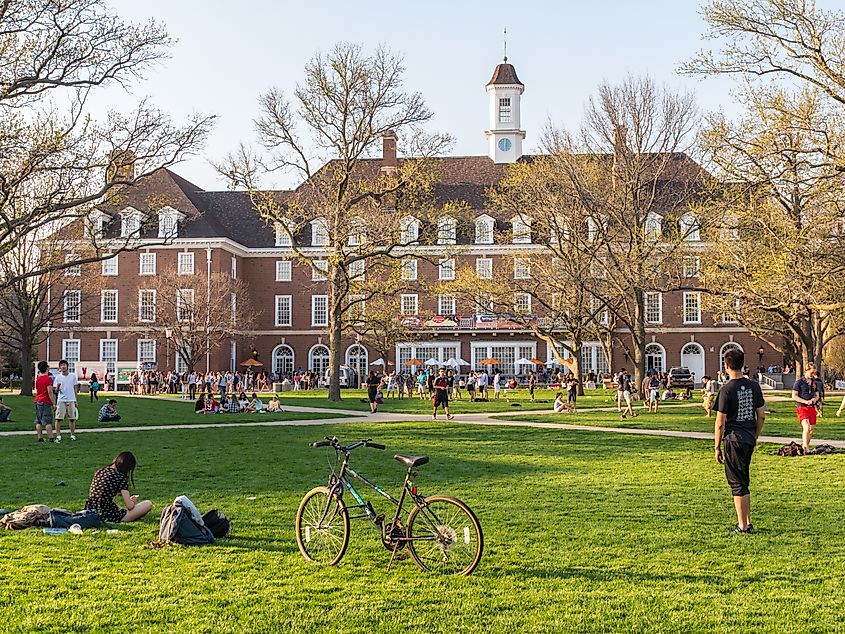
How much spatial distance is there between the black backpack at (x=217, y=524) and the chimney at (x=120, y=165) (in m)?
17.2

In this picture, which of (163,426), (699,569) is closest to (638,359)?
(163,426)

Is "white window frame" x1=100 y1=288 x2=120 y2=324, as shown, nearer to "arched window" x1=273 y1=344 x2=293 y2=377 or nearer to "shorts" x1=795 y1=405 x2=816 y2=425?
"arched window" x1=273 y1=344 x2=293 y2=377

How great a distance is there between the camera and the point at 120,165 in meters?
24.8

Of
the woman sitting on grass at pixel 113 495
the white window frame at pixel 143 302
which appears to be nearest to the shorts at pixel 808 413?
the woman sitting on grass at pixel 113 495

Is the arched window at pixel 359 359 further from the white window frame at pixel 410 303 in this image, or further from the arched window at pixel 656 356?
the arched window at pixel 656 356

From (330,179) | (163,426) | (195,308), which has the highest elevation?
(330,179)

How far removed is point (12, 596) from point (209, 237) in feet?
183

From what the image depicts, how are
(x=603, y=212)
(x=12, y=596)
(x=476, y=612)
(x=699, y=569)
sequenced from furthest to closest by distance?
(x=603, y=212)
(x=699, y=569)
(x=12, y=596)
(x=476, y=612)

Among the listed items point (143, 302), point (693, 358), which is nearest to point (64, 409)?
point (143, 302)

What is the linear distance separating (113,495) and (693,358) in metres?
57.2

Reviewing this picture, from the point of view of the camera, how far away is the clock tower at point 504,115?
71125 mm

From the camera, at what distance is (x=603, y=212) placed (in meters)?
36.4

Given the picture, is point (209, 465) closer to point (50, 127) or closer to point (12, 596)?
point (12, 596)

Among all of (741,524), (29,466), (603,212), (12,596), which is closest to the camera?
(12,596)
